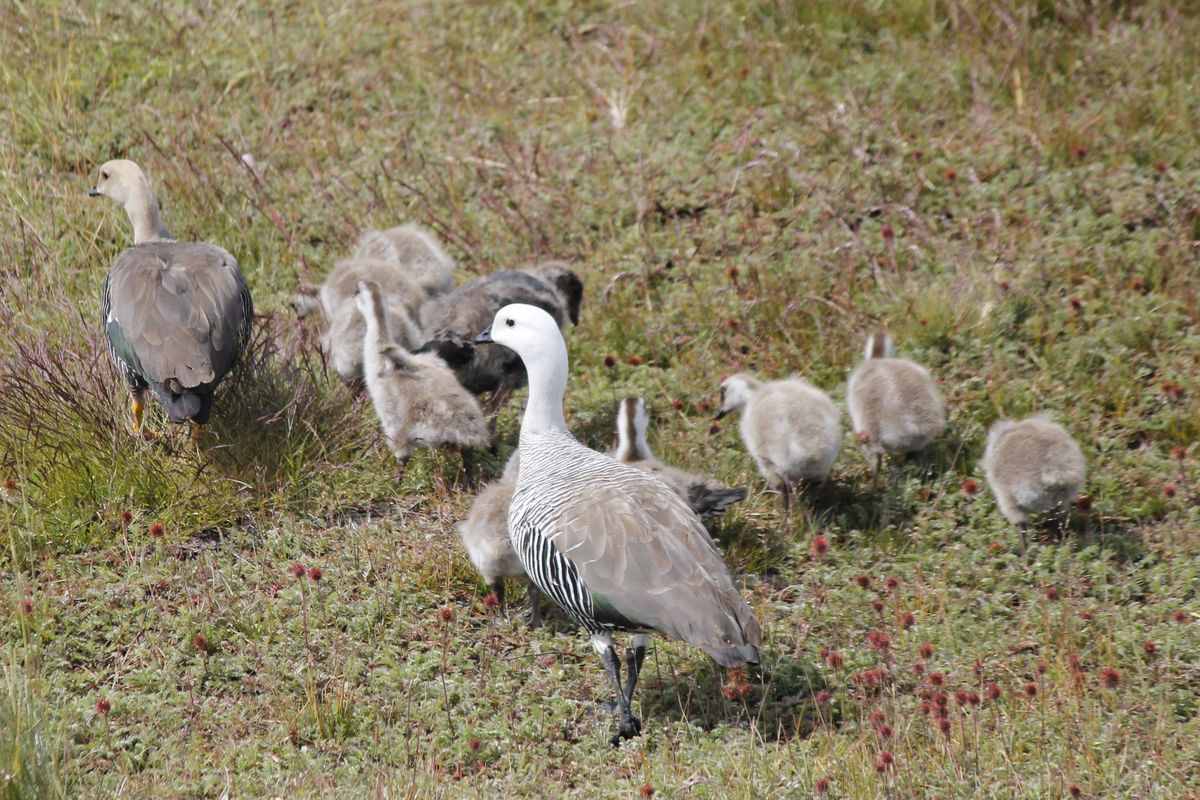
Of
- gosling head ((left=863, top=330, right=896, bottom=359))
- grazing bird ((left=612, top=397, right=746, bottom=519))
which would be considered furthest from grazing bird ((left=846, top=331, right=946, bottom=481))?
grazing bird ((left=612, top=397, right=746, bottom=519))

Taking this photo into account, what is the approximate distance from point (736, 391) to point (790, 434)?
0.85 m

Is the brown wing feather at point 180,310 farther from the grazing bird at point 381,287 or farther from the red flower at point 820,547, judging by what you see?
the red flower at point 820,547

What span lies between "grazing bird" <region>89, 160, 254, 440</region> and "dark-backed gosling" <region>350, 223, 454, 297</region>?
5.01 ft

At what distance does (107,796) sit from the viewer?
17.1 feet

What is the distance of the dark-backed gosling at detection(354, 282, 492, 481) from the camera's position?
7.63 metres

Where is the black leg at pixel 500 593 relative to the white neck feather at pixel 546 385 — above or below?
below

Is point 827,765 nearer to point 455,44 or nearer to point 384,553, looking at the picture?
point 384,553

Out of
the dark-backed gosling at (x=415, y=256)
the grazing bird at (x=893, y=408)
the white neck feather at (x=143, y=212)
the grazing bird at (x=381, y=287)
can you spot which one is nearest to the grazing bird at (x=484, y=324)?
the grazing bird at (x=381, y=287)

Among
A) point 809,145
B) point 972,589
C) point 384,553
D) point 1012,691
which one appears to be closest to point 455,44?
point 809,145

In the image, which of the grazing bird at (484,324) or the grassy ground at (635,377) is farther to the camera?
the grazing bird at (484,324)

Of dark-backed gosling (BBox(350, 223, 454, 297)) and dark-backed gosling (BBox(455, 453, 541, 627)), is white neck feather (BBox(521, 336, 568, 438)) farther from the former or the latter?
dark-backed gosling (BBox(350, 223, 454, 297))

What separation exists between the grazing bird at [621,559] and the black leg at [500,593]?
2.05 feet

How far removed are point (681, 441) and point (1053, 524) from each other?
2177 millimetres

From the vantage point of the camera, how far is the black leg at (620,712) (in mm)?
6039
